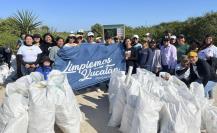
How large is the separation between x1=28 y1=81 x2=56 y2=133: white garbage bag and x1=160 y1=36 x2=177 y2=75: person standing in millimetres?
3760

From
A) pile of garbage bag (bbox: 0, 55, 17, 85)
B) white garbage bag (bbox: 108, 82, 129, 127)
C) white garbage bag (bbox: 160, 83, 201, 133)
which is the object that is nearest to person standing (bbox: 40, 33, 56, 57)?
pile of garbage bag (bbox: 0, 55, 17, 85)

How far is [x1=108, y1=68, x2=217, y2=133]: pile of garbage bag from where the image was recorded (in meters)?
4.45

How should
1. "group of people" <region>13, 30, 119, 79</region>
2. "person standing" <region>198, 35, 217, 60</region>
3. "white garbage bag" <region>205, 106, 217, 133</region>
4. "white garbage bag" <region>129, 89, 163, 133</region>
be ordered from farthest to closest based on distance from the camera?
"person standing" <region>198, 35, 217, 60</region> < "group of people" <region>13, 30, 119, 79</region> < "white garbage bag" <region>205, 106, 217, 133</region> < "white garbage bag" <region>129, 89, 163, 133</region>

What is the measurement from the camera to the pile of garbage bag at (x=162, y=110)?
4453mm

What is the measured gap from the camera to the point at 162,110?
4.65m

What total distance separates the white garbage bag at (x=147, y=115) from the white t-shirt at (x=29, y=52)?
3740 mm

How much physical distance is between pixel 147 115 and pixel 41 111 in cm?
138

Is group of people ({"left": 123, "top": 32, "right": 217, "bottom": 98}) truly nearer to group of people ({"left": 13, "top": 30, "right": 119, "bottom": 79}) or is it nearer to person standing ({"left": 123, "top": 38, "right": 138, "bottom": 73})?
person standing ({"left": 123, "top": 38, "right": 138, "bottom": 73})

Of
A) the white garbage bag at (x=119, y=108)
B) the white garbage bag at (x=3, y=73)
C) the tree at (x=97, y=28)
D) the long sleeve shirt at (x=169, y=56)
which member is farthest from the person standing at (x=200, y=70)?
the tree at (x=97, y=28)

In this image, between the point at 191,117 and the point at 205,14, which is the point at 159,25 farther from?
the point at 191,117

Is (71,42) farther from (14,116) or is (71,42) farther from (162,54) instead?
(14,116)

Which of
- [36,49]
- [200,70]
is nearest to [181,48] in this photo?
[200,70]

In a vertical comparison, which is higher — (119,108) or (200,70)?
(200,70)

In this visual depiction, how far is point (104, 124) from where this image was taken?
5.75 meters
